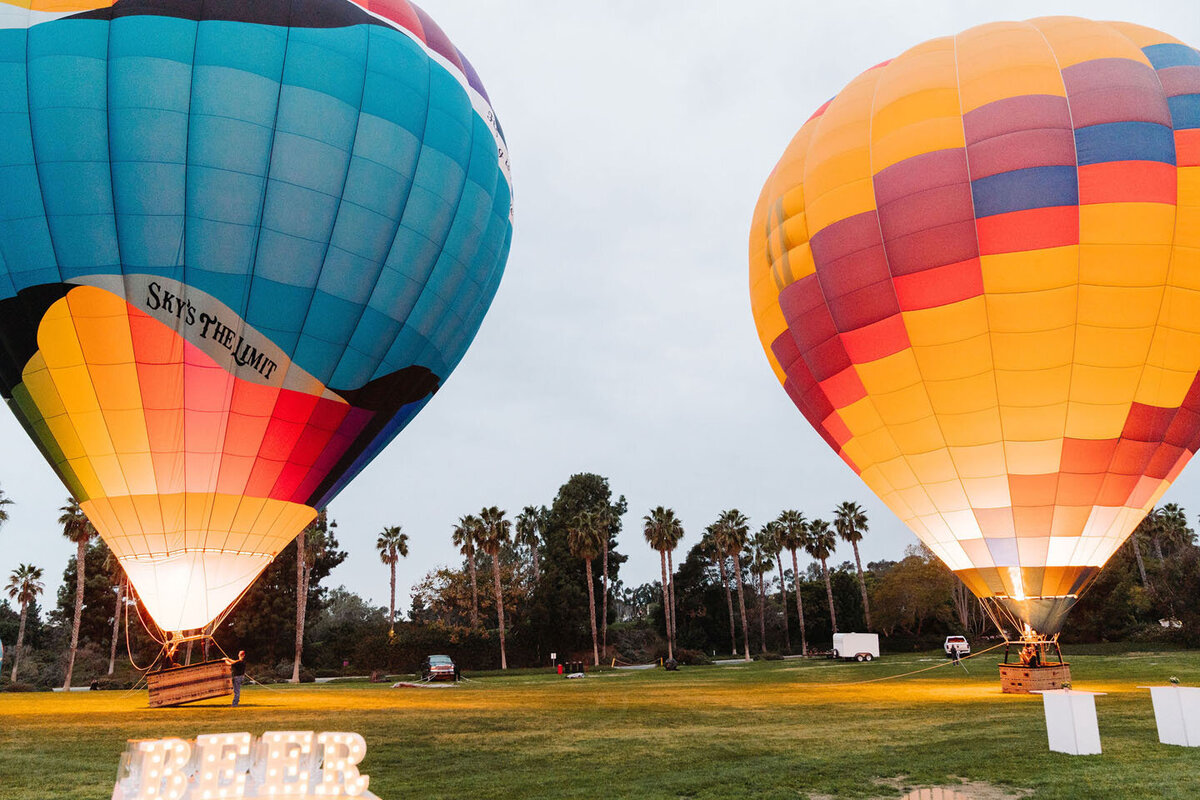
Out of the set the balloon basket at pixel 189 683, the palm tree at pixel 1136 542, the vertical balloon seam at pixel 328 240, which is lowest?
the balloon basket at pixel 189 683

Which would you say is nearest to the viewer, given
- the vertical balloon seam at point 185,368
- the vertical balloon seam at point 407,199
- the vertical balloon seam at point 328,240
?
the vertical balloon seam at point 185,368

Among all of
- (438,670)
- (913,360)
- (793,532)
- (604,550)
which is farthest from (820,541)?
(913,360)

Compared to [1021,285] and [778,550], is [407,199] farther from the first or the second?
[778,550]

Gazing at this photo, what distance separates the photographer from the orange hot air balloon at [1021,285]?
12039 mm

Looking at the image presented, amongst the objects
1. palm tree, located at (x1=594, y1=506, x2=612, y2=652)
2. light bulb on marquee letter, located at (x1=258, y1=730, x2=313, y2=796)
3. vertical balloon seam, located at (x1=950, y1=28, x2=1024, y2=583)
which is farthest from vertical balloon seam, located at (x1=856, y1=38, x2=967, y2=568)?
palm tree, located at (x1=594, y1=506, x2=612, y2=652)

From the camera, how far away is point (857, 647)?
3691 cm

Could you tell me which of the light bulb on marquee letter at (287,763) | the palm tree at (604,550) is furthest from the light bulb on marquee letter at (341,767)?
the palm tree at (604,550)

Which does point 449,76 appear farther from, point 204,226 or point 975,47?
point 975,47

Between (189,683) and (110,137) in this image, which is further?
(189,683)

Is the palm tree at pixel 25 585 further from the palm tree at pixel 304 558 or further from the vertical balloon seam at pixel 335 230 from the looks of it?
the vertical balloon seam at pixel 335 230

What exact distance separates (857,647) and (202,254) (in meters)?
34.6

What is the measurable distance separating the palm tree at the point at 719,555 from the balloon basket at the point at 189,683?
4410cm

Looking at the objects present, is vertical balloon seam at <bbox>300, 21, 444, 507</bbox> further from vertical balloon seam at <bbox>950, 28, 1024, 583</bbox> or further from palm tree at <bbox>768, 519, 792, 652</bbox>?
palm tree at <bbox>768, 519, 792, 652</bbox>

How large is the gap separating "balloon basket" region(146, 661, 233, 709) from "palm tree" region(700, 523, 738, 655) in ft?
145
